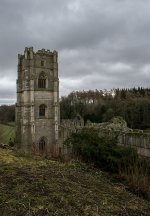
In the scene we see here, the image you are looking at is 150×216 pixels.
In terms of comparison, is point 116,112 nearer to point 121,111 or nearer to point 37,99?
point 121,111

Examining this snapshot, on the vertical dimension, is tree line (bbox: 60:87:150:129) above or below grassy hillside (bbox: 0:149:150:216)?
above

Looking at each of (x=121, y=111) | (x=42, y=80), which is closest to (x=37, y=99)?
(x=42, y=80)

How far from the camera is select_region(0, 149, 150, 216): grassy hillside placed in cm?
339

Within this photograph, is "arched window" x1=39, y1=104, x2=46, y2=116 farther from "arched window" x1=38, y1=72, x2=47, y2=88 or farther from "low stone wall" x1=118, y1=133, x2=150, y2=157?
"low stone wall" x1=118, y1=133, x2=150, y2=157

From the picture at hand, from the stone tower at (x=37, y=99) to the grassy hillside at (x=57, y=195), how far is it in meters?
41.4

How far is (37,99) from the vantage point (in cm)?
4738

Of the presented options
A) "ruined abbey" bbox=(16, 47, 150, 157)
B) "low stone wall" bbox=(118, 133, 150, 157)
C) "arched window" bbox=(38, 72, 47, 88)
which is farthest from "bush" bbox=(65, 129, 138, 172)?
"arched window" bbox=(38, 72, 47, 88)

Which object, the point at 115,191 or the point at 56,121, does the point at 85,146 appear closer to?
the point at 115,191

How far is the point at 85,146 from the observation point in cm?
1370

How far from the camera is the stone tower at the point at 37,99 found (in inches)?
1834

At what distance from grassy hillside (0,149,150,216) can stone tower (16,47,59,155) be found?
41.4 metres

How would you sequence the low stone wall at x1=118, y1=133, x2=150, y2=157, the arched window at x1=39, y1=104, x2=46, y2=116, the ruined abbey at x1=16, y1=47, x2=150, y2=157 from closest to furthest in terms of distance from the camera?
the low stone wall at x1=118, y1=133, x2=150, y2=157, the ruined abbey at x1=16, y1=47, x2=150, y2=157, the arched window at x1=39, y1=104, x2=46, y2=116

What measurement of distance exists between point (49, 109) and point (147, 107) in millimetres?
30727

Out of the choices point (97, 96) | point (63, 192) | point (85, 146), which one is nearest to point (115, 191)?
point (63, 192)
